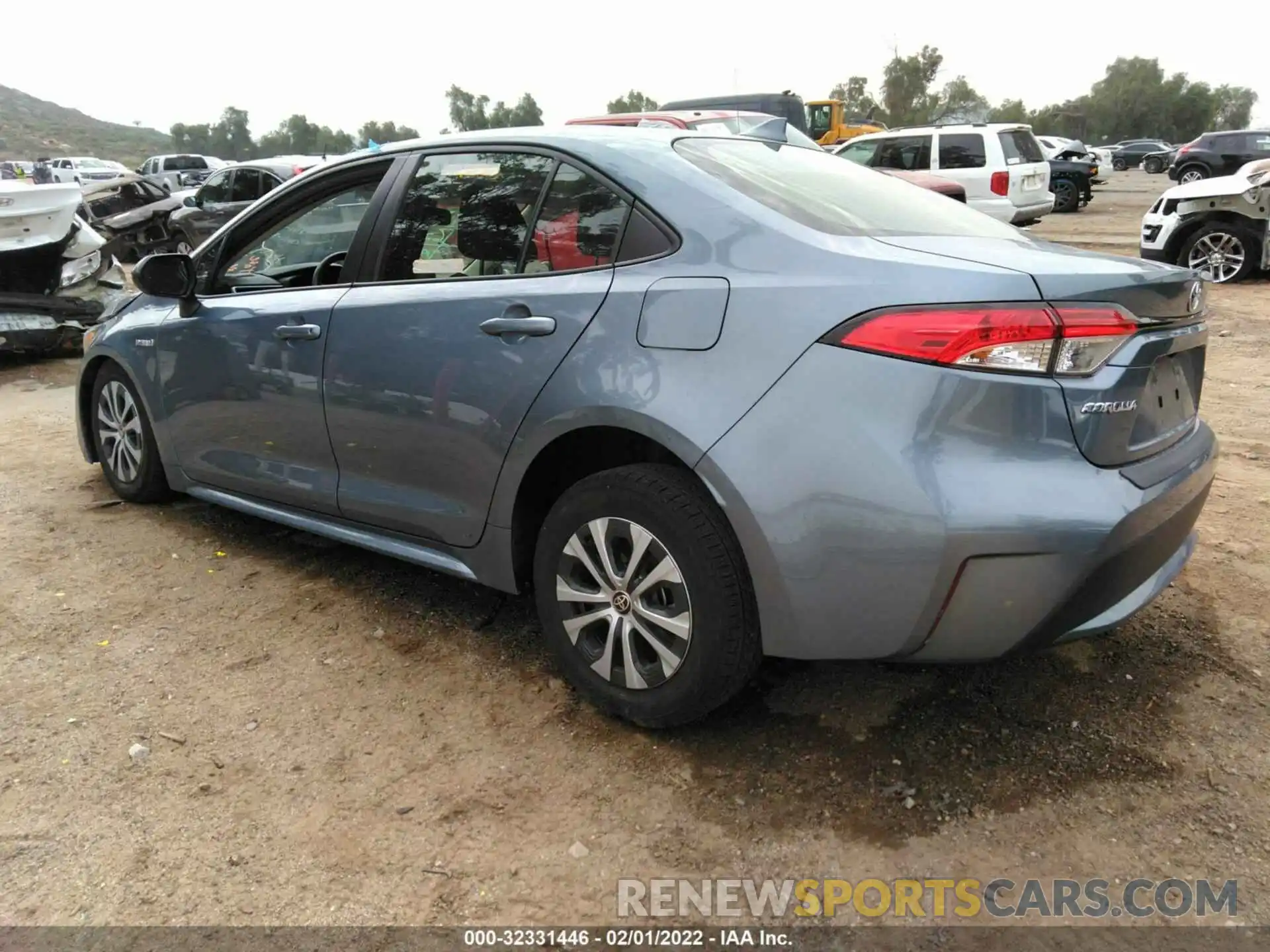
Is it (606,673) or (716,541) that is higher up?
(716,541)

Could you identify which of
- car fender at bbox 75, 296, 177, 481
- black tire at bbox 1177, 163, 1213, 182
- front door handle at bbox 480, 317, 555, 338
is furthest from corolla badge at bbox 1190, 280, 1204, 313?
black tire at bbox 1177, 163, 1213, 182

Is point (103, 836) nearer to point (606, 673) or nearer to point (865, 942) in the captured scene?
point (606, 673)

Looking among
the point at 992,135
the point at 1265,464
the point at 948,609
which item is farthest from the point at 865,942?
the point at 992,135

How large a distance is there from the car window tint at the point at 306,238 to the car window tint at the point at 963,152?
40.6ft

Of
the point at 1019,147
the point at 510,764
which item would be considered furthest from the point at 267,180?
the point at 510,764

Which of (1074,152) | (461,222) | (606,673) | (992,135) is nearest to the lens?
(606,673)

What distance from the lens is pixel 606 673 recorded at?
2.65 metres

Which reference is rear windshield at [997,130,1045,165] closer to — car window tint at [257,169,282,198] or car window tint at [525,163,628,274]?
car window tint at [257,169,282,198]

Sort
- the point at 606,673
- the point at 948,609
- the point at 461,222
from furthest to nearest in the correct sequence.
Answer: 1. the point at 461,222
2. the point at 606,673
3. the point at 948,609

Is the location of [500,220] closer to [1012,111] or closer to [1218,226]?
[1218,226]

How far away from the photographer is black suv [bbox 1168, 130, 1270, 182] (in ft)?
69.5

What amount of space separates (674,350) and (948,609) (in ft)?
2.93

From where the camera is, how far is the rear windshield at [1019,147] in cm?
1401

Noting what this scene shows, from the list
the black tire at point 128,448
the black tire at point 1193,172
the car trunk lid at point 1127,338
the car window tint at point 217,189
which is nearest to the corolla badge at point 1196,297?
the car trunk lid at point 1127,338
